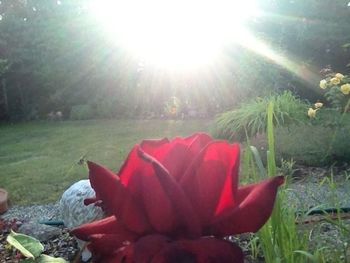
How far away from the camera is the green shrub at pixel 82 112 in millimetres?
10953

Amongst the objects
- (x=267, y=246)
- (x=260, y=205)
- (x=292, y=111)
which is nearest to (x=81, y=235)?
(x=260, y=205)

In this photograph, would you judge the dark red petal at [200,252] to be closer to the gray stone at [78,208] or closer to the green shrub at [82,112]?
the gray stone at [78,208]

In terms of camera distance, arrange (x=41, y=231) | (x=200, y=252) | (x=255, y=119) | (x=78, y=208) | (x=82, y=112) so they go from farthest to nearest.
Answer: (x=82, y=112) < (x=255, y=119) < (x=41, y=231) < (x=78, y=208) < (x=200, y=252)

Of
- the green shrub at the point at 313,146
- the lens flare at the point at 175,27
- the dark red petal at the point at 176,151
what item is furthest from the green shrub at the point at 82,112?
the dark red petal at the point at 176,151

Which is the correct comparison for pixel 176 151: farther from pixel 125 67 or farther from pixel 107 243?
pixel 125 67

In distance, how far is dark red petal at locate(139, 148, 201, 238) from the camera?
1.30ft

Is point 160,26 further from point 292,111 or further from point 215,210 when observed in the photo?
point 215,210

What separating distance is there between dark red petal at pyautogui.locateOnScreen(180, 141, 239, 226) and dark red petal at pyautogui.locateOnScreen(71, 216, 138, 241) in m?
0.06

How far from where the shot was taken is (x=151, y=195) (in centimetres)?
41

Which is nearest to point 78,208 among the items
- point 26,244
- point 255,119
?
point 26,244

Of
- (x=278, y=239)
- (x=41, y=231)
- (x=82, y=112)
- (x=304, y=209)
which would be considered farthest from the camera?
(x=82, y=112)

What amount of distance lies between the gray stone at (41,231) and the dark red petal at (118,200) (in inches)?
116

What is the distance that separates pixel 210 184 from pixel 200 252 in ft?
0.19

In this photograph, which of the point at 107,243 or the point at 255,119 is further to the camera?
the point at 255,119
